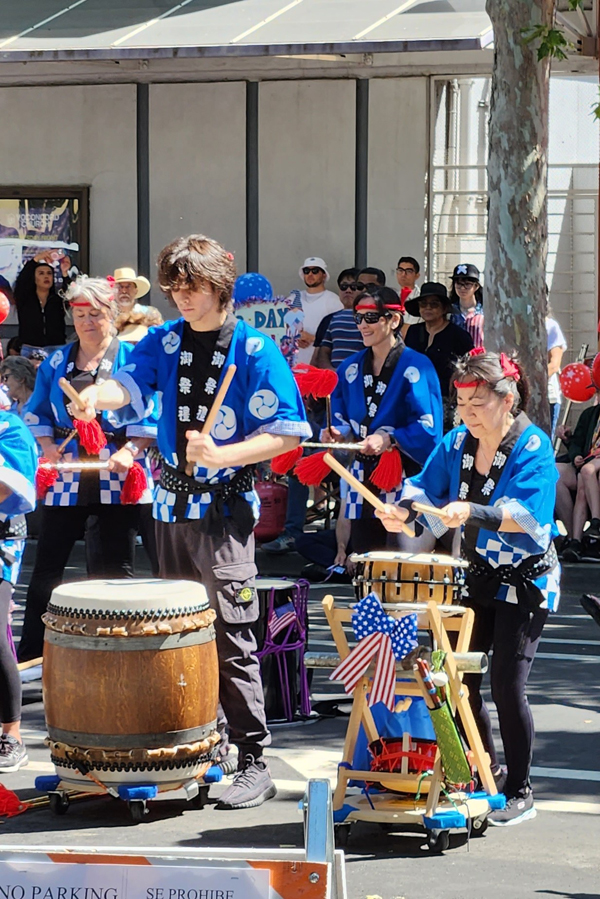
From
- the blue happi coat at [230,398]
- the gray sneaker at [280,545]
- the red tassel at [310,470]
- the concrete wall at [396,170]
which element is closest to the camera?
the blue happi coat at [230,398]

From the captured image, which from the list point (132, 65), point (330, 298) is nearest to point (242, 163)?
point (132, 65)

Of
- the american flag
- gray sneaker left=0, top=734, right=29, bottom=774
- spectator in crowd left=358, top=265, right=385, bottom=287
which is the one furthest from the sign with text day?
spectator in crowd left=358, top=265, right=385, bottom=287

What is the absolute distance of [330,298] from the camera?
12758 millimetres

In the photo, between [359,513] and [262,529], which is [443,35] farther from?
[359,513]

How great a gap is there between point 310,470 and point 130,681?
2.63m

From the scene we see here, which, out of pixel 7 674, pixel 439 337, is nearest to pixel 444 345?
pixel 439 337

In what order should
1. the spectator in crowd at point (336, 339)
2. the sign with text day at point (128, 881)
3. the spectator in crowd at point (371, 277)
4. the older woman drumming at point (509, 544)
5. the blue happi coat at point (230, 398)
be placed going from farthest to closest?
the spectator in crowd at point (371, 277)
the spectator in crowd at point (336, 339)
the blue happi coat at point (230, 398)
the older woman drumming at point (509, 544)
the sign with text day at point (128, 881)

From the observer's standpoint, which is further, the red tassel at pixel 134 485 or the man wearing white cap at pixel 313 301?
the man wearing white cap at pixel 313 301

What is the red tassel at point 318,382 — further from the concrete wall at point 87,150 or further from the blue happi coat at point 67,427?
the concrete wall at point 87,150

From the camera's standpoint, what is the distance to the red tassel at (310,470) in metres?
7.43

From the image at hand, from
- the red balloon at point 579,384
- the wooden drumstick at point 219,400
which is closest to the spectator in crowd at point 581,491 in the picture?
the red balloon at point 579,384

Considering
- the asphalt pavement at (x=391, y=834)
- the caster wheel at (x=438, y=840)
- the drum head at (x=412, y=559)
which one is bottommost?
the asphalt pavement at (x=391, y=834)

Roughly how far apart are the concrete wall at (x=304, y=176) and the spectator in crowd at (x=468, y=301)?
2.34 metres

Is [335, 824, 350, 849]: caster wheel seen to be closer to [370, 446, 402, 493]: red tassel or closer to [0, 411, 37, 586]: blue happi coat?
[0, 411, 37, 586]: blue happi coat
